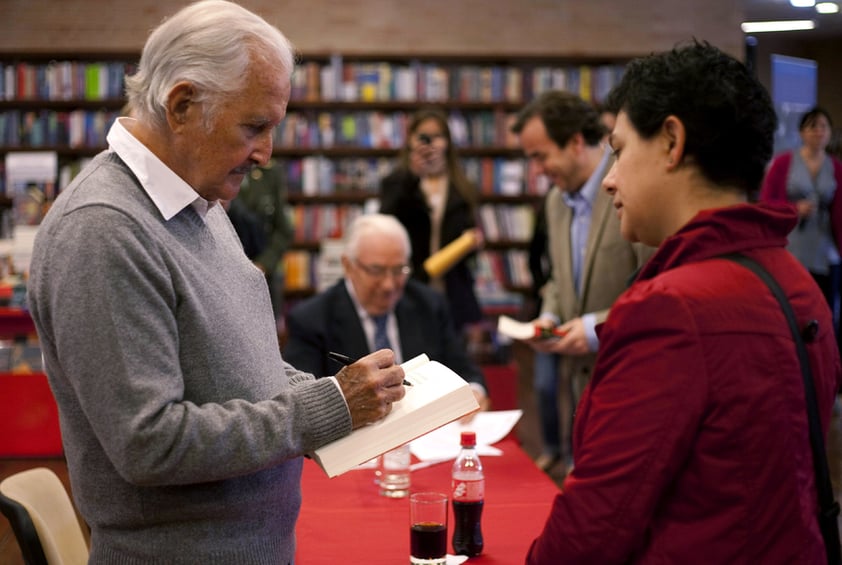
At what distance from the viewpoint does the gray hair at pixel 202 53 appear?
56.9 inches

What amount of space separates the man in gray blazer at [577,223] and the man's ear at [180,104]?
2016 millimetres

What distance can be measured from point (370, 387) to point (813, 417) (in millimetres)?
666

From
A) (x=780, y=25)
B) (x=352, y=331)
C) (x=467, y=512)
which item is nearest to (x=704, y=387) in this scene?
(x=467, y=512)

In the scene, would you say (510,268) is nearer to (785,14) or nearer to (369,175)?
(369,175)

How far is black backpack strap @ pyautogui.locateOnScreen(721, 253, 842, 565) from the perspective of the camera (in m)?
1.29

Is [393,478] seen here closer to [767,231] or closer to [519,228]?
[767,231]

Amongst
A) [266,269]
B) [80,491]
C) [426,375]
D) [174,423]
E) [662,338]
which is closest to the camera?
[662,338]

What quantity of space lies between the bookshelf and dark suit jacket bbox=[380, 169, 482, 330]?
2529 millimetres

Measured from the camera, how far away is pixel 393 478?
2434mm

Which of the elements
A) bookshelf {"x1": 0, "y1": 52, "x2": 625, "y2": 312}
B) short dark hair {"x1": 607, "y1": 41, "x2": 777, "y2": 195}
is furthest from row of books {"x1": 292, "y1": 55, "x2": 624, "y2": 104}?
short dark hair {"x1": 607, "y1": 41, "x2": 777, "y2": 195}

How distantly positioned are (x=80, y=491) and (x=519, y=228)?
23.5 ft

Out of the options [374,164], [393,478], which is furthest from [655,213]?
[374,164]

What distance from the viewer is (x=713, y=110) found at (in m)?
1.35

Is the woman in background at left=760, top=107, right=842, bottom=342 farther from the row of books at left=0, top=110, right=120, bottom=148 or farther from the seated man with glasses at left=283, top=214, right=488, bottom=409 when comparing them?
the row of books at left=0, top=110, right=120, bottom=148
